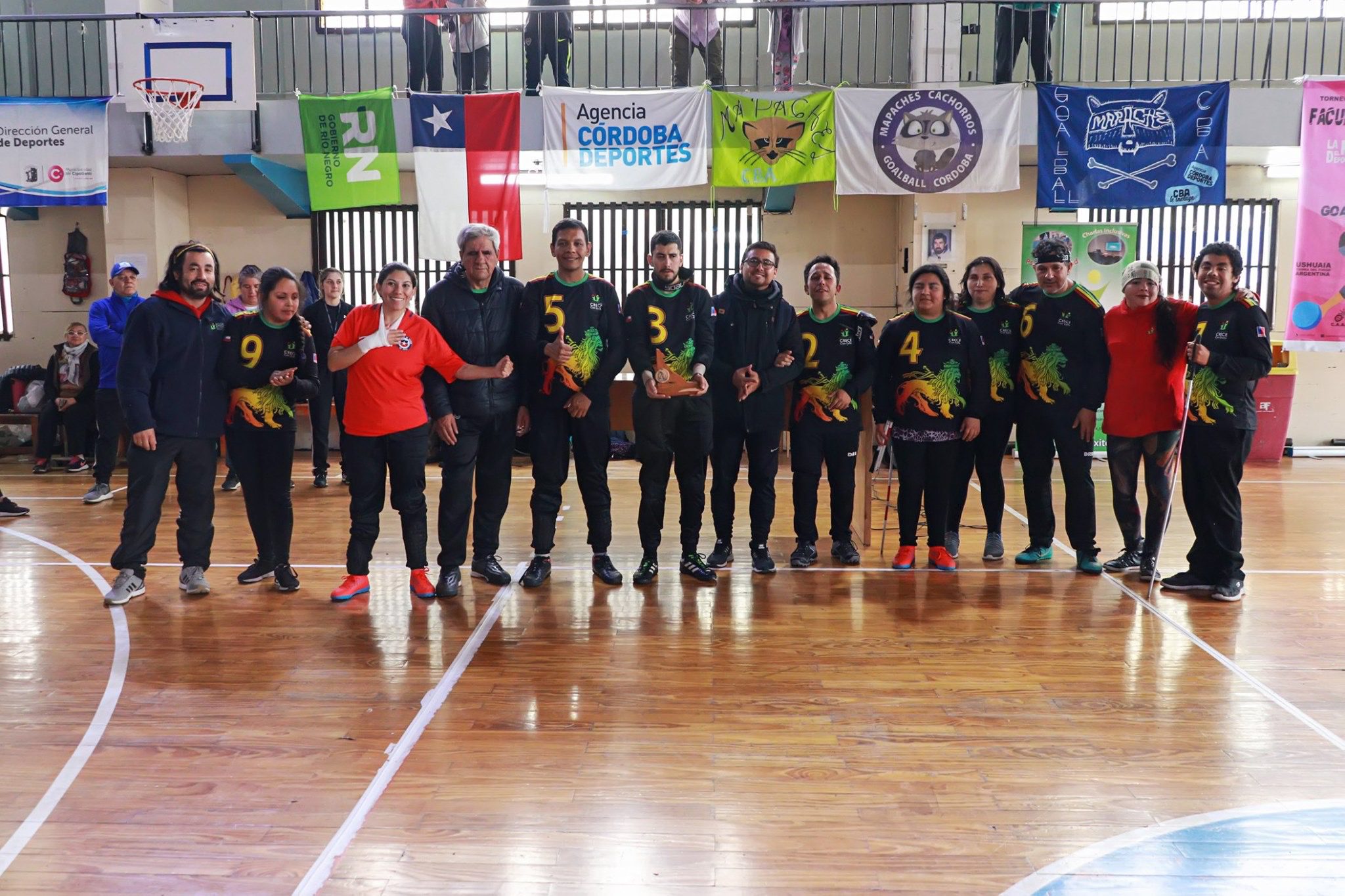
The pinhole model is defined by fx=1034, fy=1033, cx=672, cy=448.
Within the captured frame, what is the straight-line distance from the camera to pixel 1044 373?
481 cm

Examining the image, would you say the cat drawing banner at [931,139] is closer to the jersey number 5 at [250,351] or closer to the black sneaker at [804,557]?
the black sneaker at [804,557]

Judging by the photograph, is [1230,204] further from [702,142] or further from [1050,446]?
[1050,446]

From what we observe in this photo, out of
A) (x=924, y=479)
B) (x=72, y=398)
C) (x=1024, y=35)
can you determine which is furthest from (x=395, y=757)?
(x=1024, y=35)

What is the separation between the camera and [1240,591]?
4492 mm

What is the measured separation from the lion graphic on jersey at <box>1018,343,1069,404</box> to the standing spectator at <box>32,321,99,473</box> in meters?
7.66

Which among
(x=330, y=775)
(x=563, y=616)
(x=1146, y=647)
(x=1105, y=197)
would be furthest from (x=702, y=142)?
(x=330, y=775)

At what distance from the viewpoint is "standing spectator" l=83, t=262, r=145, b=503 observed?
6461 mm

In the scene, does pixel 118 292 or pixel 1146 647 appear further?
pixel 118 292

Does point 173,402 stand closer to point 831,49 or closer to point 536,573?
point 536,573

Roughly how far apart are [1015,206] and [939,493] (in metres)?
6.12

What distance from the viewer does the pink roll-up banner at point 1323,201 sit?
7.86 metres

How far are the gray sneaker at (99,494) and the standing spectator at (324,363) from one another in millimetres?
1356

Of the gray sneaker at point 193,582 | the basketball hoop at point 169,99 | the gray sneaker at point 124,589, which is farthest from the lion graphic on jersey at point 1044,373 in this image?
the basketball hoop at point 169,99

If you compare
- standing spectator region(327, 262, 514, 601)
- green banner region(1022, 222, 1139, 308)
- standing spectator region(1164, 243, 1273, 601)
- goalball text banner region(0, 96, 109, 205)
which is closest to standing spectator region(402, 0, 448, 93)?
goalball text banner region(0, 96, 109, 205)
